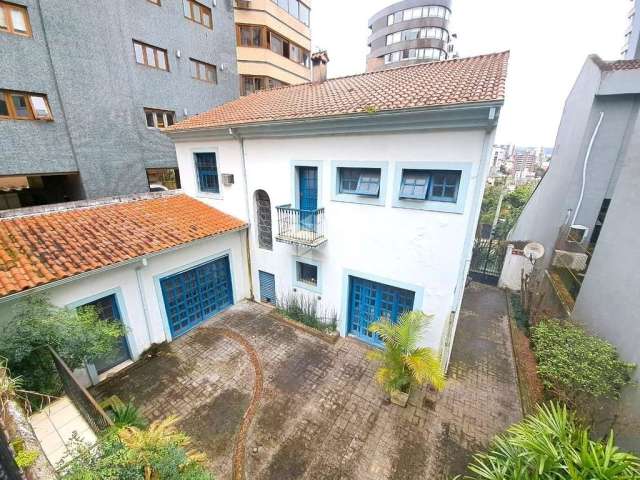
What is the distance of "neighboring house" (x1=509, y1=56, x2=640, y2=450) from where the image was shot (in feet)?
16.9

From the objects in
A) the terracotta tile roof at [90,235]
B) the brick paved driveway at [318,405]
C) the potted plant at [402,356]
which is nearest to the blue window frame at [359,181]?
Result: the potted plant at [402,356]

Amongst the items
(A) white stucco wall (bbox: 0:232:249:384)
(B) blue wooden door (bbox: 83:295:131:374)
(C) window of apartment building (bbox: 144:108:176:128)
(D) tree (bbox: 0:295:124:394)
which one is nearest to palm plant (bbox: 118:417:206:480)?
(D) tree (bbox: 0:295:124:394)

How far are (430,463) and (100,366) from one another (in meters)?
8.41

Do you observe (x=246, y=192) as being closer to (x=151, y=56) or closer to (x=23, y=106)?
(x=23, y=106)

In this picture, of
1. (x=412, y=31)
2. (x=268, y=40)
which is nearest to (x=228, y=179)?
(x=268, y=40)

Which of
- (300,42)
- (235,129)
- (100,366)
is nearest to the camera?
(100,366)

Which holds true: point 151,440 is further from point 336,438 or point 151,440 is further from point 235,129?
point 235,129

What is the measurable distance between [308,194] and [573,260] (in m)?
8.42

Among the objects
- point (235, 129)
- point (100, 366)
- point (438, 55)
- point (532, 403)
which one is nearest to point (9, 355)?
point (100, 366)

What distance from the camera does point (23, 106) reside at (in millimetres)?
8969

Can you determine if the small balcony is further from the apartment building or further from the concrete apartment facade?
the concrete apartment facade

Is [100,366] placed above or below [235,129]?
below

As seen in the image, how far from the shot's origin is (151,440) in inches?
Result: 120

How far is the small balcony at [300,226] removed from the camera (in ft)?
25.6
